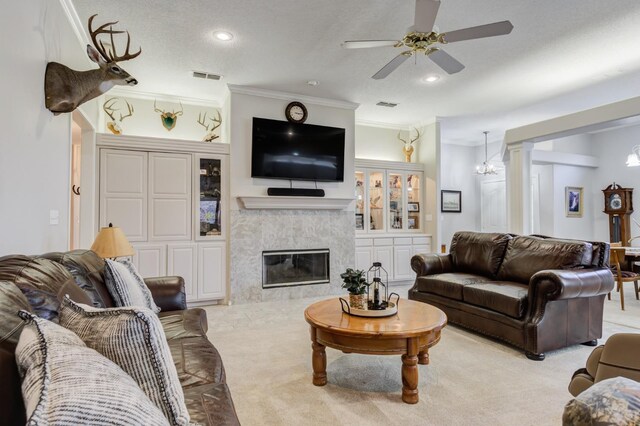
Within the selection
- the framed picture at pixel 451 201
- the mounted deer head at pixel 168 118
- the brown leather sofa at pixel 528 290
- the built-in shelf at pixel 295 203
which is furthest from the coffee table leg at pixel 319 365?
the framed picture at pixel 451 201

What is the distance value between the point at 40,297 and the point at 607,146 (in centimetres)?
922

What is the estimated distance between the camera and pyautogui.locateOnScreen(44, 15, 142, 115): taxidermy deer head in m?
2.38

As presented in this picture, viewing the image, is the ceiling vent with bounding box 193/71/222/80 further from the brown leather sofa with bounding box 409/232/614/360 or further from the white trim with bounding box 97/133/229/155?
the brown leather sofa with bounding box 409/232/614/360

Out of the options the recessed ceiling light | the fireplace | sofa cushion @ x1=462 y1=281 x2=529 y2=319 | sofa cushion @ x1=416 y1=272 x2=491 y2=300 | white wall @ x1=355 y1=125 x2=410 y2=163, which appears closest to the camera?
sofa cushion @ x1=462 y1=281 x2=529 y2=319

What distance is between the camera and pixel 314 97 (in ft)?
16.5

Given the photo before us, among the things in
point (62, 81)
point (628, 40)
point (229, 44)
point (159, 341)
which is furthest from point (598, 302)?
point (62, 81)

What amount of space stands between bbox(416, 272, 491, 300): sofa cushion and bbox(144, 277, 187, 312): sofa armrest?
2.54m

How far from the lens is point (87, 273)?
6.45 ft

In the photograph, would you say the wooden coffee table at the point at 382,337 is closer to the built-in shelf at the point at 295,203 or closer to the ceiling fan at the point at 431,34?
the ceiling fan at the point at 431,34

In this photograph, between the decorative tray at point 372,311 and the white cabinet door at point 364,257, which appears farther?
the white cabinet door at point 364,257

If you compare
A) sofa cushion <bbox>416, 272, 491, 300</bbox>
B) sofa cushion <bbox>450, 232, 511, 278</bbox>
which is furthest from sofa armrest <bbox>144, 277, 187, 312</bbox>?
sofa cushion <bbox>450, 232, 511, 278</bbox>

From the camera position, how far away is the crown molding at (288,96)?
4613mm

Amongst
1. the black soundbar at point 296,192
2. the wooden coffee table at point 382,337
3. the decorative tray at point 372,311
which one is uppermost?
the black soundbar at point 296,192

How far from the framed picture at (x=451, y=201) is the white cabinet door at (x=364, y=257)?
241cm
